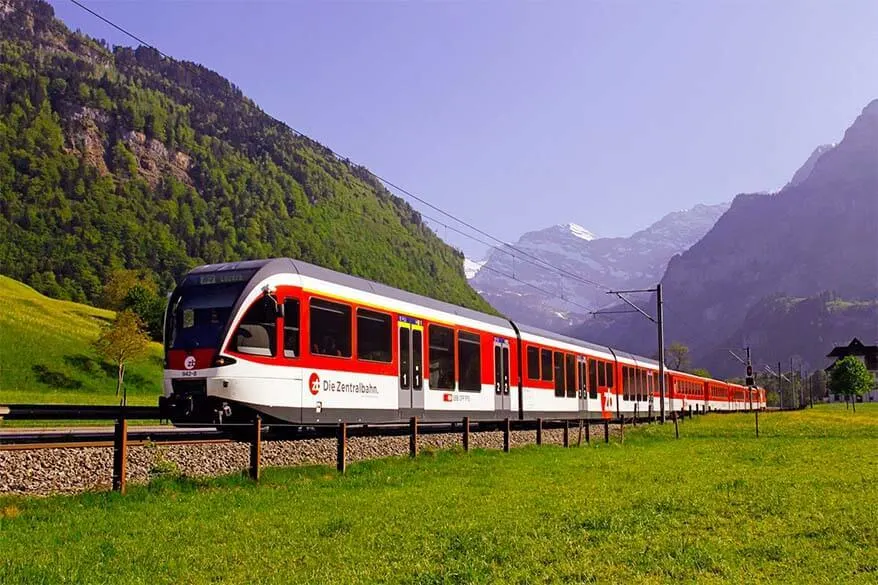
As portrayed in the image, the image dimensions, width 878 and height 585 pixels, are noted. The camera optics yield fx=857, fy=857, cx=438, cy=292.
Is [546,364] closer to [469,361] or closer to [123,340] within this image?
[469,361]

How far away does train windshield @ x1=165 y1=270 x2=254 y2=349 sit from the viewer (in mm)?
17844

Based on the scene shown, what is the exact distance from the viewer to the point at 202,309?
59.9 feet

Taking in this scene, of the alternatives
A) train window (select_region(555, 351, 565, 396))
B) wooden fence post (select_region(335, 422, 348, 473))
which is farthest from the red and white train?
train window (select_region(555, 351, 565, 396))

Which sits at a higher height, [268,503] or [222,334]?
[222,334]

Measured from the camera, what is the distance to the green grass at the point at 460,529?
27.0 feet

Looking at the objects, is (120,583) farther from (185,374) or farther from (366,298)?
(366,298)

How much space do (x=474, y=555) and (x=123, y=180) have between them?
19739 centimetres

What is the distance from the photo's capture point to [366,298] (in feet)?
70.9

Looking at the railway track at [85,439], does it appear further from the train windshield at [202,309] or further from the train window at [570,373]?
the train window at [570,373]

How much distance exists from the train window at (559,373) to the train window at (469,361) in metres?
Answer: 8.09

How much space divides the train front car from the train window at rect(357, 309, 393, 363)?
3.33 metres

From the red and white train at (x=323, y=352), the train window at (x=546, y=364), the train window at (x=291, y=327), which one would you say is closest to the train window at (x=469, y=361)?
the red and white train at (x=323, y=352)

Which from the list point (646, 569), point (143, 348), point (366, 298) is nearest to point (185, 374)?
point (366, 298)

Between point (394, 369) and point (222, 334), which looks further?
point (394, 369)
